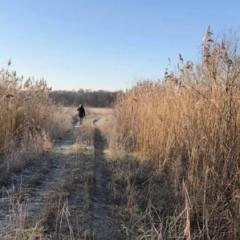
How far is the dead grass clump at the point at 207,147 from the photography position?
6987mm

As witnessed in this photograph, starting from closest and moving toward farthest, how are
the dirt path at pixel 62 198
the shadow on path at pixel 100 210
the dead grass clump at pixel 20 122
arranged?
the dirt path at pixel 62 198 → the shadow on path at pixel 100 210 → the dead grass clump at pixel 20 122

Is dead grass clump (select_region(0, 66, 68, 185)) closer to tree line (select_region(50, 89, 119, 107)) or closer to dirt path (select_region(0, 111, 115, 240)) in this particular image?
dirt path (select_region(0, 111, 115, 240))

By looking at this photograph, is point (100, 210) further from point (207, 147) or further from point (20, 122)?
point (20, 122)

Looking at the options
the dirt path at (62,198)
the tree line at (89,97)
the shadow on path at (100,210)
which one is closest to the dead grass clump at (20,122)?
the dirt path at (62,198)

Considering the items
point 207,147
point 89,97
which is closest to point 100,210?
point 207,147

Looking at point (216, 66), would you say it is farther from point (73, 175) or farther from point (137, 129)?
point (137, 129)

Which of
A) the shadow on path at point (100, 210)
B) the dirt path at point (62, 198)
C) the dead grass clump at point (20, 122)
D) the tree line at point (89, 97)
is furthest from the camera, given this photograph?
the tree line at point (89, 97)

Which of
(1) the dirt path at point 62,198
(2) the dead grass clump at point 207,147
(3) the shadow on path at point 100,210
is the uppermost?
(2) the dead grass clump at point 207,147

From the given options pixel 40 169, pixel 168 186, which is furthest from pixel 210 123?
pixel 40 169

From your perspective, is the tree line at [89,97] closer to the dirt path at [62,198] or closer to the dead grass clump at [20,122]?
the dead grass clump at [20,122]

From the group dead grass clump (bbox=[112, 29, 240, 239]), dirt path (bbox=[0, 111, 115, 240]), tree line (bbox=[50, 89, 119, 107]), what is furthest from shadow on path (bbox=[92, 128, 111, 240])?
tree line (bbox=[50, 89, 119, 107])

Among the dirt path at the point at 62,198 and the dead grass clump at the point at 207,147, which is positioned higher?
the dead grass clump at the point at 207,147

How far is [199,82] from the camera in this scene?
938 cm

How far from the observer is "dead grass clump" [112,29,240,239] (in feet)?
22.9
